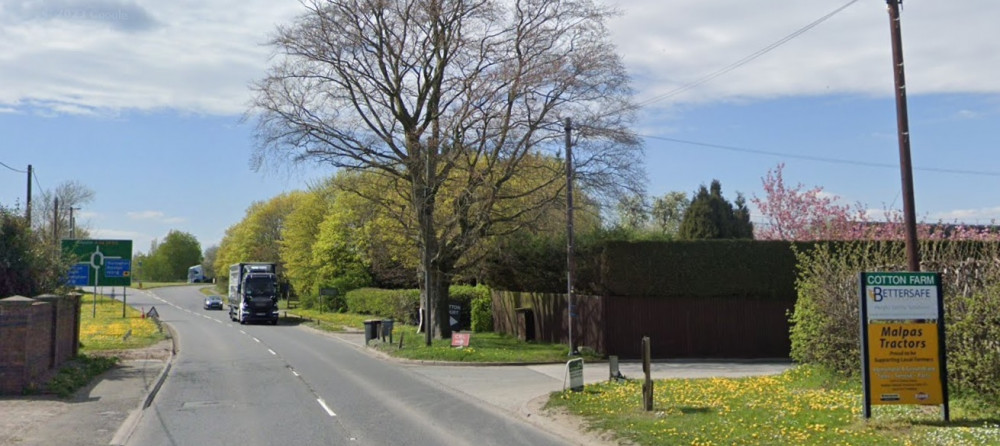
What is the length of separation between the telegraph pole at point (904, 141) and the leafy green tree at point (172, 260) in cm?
16614

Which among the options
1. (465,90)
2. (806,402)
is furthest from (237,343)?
(806,402)

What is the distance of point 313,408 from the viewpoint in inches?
610

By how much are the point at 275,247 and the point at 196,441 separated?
270 ft

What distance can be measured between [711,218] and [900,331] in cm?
3382

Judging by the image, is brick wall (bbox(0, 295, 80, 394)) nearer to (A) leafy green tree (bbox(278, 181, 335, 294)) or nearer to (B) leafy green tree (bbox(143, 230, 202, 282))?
(A) leafy green tree (bbox(278, 181, 335, 294))

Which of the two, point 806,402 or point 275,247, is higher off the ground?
point 275,247

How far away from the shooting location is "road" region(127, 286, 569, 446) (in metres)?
12.5

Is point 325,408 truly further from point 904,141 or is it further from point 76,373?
point 904,141

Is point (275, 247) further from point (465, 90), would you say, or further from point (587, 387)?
point (587, 387)

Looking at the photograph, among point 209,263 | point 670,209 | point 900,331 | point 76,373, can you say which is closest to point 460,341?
point 76,373

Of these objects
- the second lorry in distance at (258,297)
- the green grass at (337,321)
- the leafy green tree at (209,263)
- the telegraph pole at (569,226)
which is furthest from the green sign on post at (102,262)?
the leafy green tree at (209,263)

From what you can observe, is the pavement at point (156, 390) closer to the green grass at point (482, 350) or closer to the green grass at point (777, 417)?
the green grass at point (482, 350)

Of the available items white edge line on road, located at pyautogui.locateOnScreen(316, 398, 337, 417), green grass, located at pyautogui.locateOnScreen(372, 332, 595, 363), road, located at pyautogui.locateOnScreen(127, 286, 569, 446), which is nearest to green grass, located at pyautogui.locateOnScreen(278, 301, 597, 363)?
green grass, located at pyautogui.locateOnScreen(372, 332, 595, 363)

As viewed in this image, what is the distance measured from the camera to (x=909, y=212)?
1384 cm
